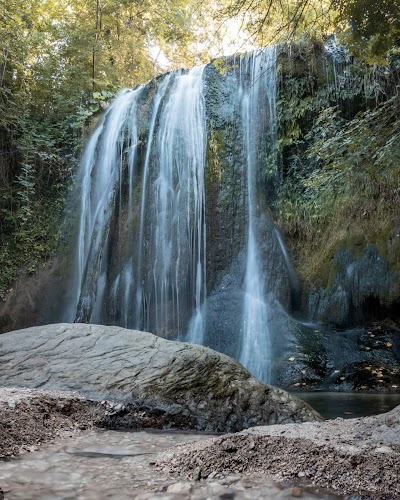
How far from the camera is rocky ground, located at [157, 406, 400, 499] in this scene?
67.8 inches

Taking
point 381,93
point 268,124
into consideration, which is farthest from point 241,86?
point 381,93

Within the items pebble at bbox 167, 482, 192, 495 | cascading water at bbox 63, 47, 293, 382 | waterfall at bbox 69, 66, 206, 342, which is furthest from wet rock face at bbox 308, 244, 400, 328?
pebble at bbox 167, 482, 192, 495

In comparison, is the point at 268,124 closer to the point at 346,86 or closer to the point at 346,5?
the point at 346,86

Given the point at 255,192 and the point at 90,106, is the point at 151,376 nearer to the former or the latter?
the point at 255,192

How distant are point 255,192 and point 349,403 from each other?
17.5 ft

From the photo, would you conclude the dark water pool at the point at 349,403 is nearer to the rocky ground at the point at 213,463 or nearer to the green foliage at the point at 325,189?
the rocky ground at the point at 213,463

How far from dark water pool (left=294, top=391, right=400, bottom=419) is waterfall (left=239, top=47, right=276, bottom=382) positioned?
133cm

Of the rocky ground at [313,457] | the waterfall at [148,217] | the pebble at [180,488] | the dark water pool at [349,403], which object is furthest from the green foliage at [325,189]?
the pebble at [180,488]

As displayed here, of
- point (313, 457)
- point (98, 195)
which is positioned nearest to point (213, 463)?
point (313, 457)

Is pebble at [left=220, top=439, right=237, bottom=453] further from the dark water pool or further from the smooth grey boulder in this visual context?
the dark water pool

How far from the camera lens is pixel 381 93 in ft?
29.1

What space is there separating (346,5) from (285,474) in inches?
119

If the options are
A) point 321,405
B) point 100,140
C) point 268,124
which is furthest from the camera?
point 100,140

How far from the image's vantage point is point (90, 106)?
42.1 feet
